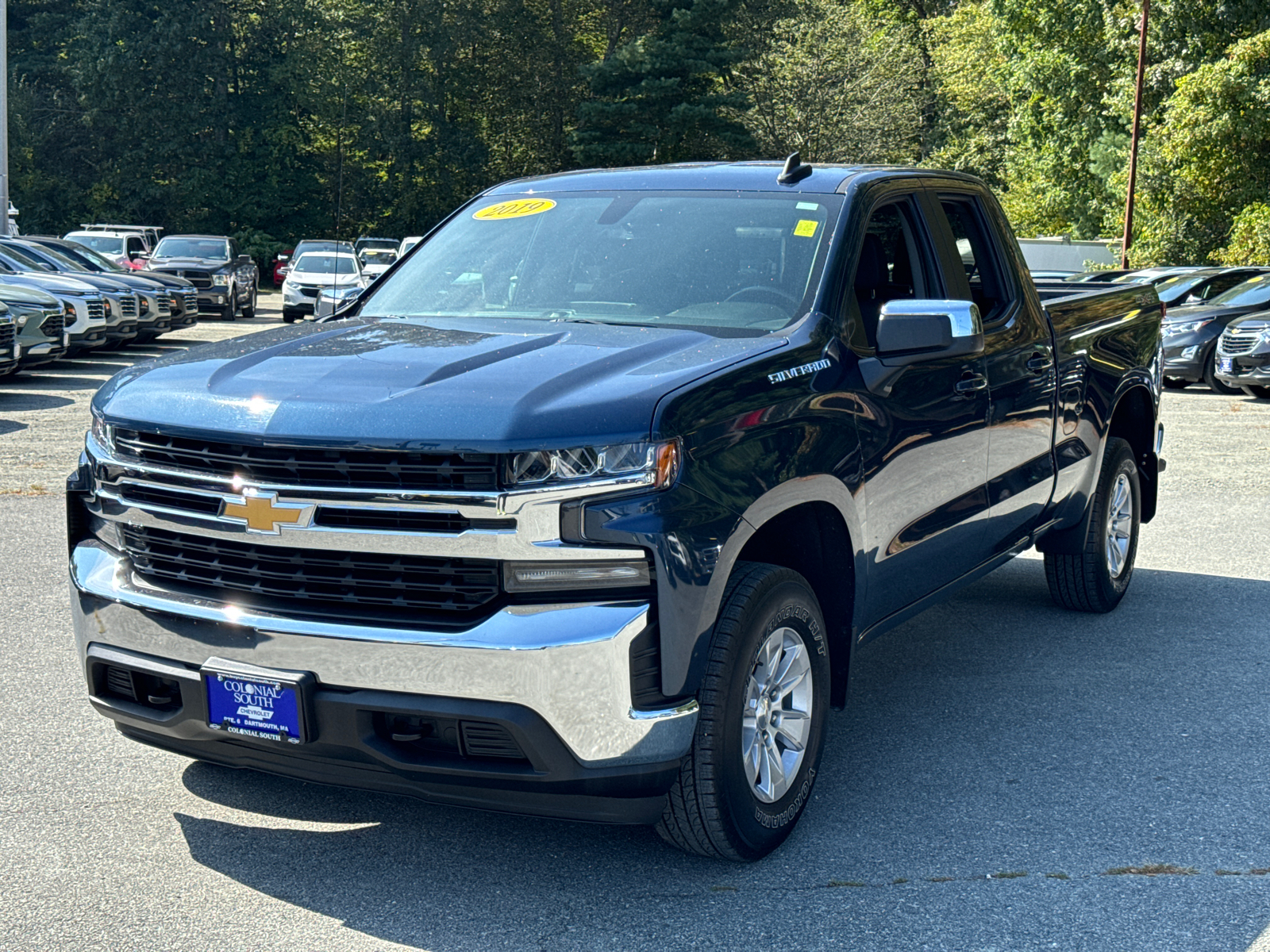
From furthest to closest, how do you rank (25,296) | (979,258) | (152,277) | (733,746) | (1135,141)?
1. (1135,141)
2. (152,277)
3. (25,296)
4. (979,258)
5. (733,746)

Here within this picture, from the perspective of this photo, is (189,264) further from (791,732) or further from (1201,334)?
(791,732)

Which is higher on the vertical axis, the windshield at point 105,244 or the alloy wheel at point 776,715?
the alloy wheel at point 776,715

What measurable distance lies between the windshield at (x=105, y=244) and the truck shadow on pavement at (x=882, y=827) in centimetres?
3021

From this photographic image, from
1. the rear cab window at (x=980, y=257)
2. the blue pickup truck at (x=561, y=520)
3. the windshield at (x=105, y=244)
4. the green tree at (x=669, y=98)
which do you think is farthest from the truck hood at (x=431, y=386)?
the green tree at (x=669, y=98)

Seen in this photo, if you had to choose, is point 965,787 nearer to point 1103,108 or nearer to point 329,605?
point 329,605

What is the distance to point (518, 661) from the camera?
130 inches

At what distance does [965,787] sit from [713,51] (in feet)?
158

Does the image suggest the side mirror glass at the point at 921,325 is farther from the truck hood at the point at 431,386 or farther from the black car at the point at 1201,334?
the black car at the point at 1201,334

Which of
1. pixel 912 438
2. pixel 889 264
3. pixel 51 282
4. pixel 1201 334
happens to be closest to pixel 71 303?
pixel 51 282

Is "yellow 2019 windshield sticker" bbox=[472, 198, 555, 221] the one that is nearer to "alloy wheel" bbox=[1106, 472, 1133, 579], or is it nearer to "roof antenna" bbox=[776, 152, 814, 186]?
"roof antenna" bbox=[776, 152, 814, 186]

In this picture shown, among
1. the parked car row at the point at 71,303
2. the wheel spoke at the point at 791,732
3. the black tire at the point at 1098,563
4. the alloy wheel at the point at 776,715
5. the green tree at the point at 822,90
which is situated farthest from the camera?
the green tree at the point at 822,90

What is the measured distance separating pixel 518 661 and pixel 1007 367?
2.87 metres

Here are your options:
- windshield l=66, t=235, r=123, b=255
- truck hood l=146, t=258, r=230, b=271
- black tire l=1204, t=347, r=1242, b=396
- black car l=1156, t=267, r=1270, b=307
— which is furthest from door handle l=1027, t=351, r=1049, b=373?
windshield l=66, t=235, r=123, b=255

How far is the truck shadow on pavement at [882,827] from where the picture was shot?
371 cm
